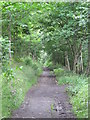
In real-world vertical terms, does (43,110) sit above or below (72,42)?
above

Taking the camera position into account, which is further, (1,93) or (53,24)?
(53,24)

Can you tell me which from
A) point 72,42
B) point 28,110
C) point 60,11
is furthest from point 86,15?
point 72,42

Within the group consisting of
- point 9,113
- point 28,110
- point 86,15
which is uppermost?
point 86,15

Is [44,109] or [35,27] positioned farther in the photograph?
[35,27]

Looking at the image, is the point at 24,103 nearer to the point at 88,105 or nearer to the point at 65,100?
the point at 65,100

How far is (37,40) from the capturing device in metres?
20.3

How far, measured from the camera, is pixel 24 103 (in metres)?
6.97

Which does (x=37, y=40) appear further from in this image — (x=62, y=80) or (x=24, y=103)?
(x=24, y=103)

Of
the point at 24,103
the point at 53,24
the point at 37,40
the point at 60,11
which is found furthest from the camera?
the point at 37,40

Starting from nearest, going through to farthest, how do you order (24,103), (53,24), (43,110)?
(43,110), (24,103), (53,24)

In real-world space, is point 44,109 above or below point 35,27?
above

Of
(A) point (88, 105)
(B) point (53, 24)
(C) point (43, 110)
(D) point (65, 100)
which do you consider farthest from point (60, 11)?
(A) point (88, 105)

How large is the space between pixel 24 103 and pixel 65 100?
5.02 ft

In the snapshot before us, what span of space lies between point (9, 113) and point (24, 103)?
1.52m
